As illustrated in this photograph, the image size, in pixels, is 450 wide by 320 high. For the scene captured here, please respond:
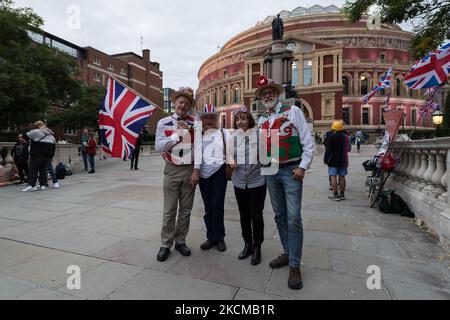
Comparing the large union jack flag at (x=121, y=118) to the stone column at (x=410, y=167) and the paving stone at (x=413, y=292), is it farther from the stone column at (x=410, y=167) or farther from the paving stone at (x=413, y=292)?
the stone column at (x=410, y=167)

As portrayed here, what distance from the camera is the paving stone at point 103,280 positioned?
2643 mm

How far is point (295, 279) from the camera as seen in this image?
9.20 ft

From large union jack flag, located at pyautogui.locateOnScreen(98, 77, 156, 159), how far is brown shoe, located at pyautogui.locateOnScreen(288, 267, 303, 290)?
9.13 feet

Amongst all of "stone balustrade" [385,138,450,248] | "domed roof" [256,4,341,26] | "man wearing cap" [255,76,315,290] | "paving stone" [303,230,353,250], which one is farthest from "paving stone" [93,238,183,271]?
"domed roof" [256,4,341,26]

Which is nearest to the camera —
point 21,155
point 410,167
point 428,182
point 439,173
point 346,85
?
point 439,173

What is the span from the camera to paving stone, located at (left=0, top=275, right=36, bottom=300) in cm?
260

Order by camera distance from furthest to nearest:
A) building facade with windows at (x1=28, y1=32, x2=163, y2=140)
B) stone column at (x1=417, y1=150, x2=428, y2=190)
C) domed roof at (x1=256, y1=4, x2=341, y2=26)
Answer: domed roof at (x1=256, y1=4, x2=341, y2=26) < building facade with windows at (x1=28, y1=32, x2=163, y2=140) < stone column at (x1=417, y1=150, x2=428, y2=190)

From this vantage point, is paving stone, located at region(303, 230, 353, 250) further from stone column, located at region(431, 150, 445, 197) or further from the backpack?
the backpack

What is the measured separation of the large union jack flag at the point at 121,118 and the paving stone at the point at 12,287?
190cm

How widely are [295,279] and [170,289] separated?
50.6 inches

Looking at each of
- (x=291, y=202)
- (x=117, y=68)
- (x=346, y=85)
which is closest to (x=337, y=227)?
(x=291, y=202)

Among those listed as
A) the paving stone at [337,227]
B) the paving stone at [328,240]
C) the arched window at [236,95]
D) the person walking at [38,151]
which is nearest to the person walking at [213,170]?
the paving stone at [328,240]

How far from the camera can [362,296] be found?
2.60 metres

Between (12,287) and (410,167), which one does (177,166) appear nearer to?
(12,287)
